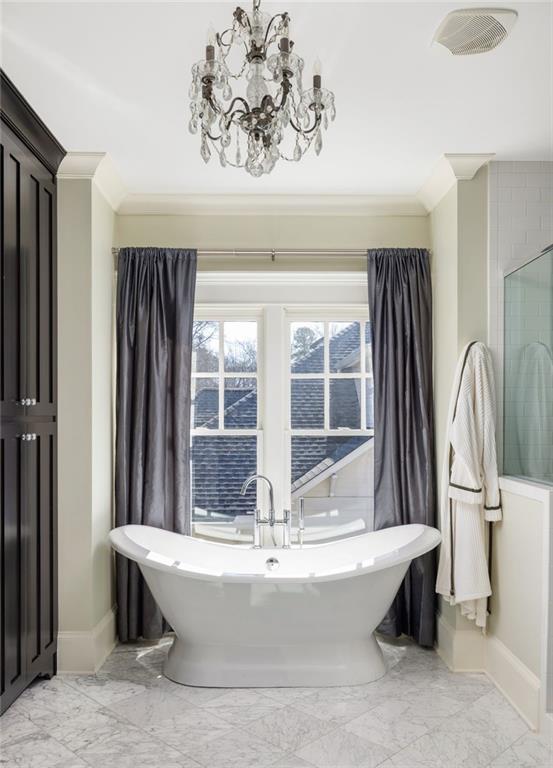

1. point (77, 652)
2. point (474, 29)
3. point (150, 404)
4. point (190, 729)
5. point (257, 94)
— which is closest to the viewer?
point (257, 94)

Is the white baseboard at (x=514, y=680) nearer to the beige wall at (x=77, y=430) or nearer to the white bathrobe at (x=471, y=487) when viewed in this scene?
the white bathrobe at (x=471, y=487)

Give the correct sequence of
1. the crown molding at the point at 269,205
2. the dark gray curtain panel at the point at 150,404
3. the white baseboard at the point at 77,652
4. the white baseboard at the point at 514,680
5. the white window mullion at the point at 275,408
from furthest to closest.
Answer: the white window mullion at the point at 275,408, the crown molding at the point at 269,205, the dark gray curtain panel at the point at 150,404, the white baseboard at the point at 77,652, the white baseboard at the point at 514,680

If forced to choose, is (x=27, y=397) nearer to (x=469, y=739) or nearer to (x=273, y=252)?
(x=273, y=252)

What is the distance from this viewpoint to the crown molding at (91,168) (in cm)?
338

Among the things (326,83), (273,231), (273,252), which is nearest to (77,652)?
(273,252)

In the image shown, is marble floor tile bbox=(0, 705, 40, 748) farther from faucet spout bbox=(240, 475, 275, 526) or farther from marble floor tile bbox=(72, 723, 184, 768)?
faucet spout bbox=(240, 475, 275, 526)

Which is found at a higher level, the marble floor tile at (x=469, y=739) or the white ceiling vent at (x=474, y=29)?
the white ceiling vent at (x=474, y=29)

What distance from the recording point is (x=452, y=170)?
11.5 feet

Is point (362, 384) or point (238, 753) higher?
point (362, 384)

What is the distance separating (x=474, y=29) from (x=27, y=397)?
2.33 meters

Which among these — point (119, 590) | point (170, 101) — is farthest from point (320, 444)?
point (170, 101)

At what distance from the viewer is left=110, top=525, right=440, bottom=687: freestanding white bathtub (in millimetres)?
3203

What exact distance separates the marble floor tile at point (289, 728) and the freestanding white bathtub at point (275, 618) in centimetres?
32

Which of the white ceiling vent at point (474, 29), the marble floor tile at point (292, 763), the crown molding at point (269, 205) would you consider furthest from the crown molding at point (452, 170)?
the marble floor tile at point (292, 763)
